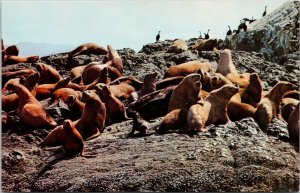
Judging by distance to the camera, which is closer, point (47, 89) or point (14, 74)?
point (47, 89)

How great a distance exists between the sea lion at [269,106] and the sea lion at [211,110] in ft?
1.75

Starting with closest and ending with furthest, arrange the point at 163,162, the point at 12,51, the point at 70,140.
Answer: the point at 163,162, the point at 70,140, the point at 12,51

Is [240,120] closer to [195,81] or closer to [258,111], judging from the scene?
[258,111]

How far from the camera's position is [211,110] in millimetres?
9398

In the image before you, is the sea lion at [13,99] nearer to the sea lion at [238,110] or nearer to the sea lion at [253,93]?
the sea lion at [238,110]

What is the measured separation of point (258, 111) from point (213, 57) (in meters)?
6.82

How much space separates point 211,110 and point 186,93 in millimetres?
921

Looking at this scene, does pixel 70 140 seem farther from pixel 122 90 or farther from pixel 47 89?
pixel 47 89

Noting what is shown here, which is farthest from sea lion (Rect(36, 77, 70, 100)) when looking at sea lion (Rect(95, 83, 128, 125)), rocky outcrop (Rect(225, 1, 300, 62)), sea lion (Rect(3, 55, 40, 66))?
rocky outcrop (Rect(225, 1, 300, 62))

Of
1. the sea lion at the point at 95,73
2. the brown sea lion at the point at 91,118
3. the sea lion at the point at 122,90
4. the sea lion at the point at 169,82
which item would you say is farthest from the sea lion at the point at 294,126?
the sea lion at the point at 95,73

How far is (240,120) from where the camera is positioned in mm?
9172

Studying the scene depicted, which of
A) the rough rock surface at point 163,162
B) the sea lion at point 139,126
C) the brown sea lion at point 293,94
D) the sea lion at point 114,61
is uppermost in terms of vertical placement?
the sea lion at point 114,61

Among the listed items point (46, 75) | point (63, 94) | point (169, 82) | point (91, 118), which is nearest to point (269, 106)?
point (169, 82)

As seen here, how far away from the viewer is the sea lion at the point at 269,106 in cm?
914
